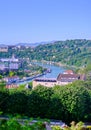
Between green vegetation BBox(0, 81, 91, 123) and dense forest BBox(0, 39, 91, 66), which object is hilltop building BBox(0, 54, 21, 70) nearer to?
dense forest BBox(0, 39, 91, 66)

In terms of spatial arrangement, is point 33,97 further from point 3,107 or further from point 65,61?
point 65,61

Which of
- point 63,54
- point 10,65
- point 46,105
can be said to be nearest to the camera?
point 46,105

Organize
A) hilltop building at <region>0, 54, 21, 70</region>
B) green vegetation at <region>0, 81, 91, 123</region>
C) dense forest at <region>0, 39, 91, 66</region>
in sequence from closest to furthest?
1. green vegetation at <region>0, 81, 91, 123</region>
2. hilltop building at <region>0, 54, 21, 70</region>
3. dense forest at <region>0, 39, 91, 66</region>

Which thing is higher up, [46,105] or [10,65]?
[46,105]

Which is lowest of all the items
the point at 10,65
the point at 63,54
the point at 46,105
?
the point at 10,65

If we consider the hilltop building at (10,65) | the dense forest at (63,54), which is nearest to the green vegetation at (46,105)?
the hilltop building at (10,65)

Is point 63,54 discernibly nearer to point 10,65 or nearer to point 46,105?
point 10,65

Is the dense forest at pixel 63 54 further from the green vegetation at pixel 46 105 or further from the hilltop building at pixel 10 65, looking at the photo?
the green vegetation at pixel 46 105

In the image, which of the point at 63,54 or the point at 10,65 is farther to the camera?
the point at 63,54

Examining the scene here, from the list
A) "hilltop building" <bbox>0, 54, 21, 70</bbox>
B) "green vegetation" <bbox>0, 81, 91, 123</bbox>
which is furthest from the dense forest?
"green vegetation" <bbox>0, 81, 91, 123</bbox>

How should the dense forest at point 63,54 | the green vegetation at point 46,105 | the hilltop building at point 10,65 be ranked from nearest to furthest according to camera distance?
the green vegetation at point 46,105 < the hilltop building at point 10,65 < the dense forest at point 63,54

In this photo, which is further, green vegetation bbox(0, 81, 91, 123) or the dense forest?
the dense forest

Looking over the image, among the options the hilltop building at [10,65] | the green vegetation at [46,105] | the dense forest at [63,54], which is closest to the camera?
the green vegetation at [46,105]

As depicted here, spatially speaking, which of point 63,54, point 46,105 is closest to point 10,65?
point 63,54
